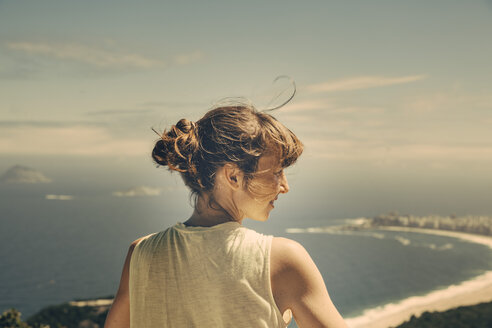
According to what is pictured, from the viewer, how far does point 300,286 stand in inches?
28.7

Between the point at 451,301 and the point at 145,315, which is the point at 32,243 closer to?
the point at 451,301

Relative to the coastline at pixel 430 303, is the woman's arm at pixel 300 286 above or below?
Result: above

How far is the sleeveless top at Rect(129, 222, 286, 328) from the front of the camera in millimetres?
746

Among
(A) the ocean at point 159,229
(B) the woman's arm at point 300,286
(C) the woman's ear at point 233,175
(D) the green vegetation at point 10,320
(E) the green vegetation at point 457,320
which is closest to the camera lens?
(B) the woman's arm at point 300,286

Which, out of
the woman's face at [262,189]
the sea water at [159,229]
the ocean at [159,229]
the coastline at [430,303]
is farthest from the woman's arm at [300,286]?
the coastline at [430,303]

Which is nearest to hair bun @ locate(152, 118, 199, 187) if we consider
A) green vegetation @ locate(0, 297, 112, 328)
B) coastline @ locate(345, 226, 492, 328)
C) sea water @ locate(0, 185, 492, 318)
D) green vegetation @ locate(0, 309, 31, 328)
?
green vegetation @ locate(0, 309, 31, 328)

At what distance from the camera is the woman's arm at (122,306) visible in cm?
93

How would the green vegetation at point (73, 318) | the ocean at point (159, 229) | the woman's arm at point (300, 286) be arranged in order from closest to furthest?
the woman's arm at point (300, 286), the green vegetation at point (73, 318), the ocean at point (159, 229)

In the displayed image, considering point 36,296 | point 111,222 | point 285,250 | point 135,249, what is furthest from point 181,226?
point 111,222

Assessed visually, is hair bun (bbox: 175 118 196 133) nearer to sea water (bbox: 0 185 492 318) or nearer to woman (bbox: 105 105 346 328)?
woman (bbox: 105 105 346 328)

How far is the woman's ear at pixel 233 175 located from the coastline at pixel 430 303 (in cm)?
→ 3176

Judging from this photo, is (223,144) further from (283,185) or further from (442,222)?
(442,222)

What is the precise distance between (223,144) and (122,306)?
18.9 inches

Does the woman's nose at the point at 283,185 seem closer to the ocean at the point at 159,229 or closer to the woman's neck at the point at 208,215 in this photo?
the woman's neck at the point at 208,215
